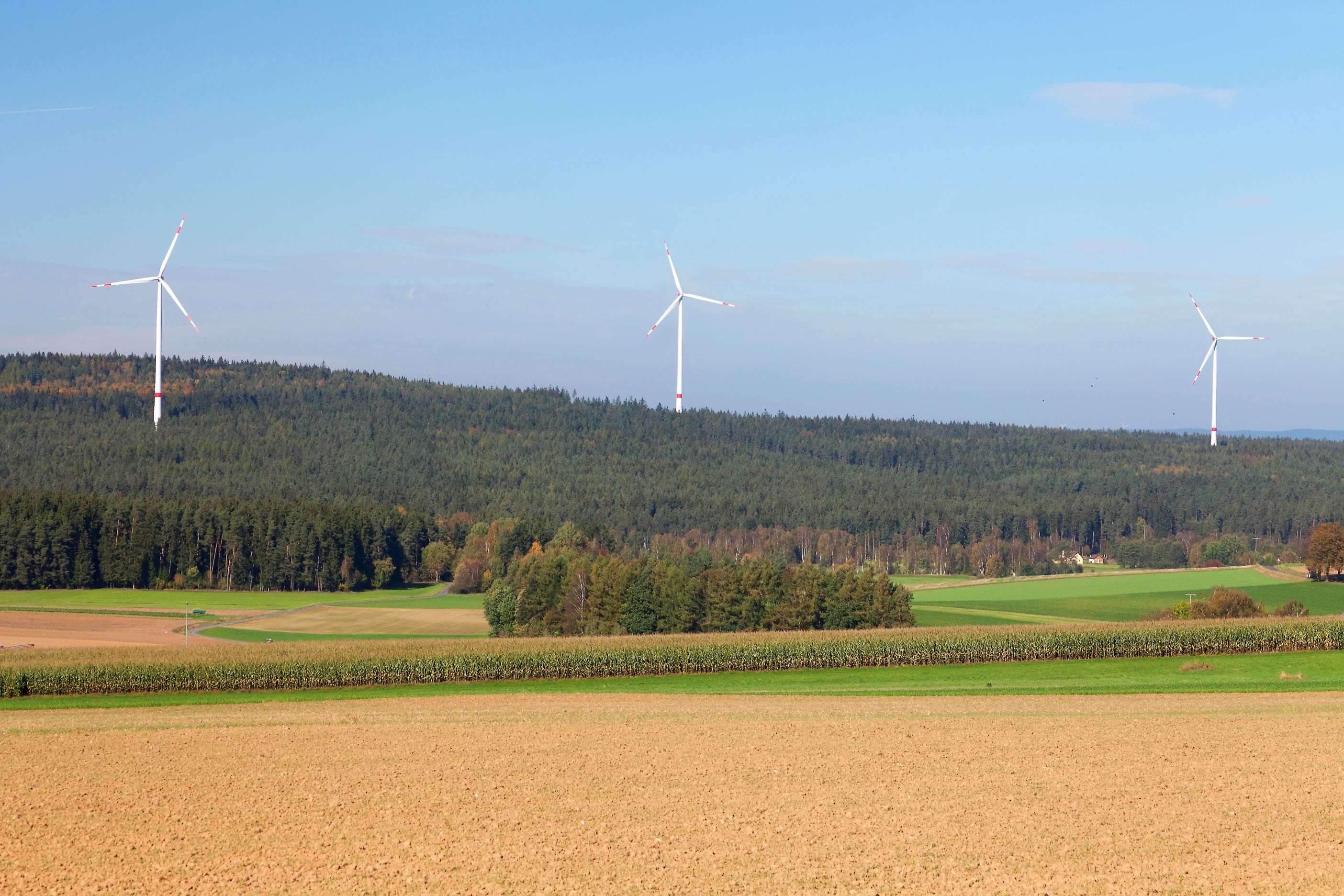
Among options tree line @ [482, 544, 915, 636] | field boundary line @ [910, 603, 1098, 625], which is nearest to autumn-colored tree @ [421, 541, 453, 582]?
tree line @ [482, 544, 915, 636]

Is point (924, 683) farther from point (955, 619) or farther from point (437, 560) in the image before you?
point (437, 560)

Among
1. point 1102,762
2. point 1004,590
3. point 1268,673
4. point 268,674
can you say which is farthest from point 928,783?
point 1004,590

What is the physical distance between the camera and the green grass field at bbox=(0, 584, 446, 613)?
116 m

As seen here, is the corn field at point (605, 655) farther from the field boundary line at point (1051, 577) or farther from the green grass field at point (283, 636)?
the field boundary line at point (1051, 577)

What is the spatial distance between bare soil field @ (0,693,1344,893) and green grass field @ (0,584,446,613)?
8357 cm

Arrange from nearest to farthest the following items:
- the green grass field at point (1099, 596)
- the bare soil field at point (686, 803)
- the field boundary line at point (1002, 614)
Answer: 1. the bare soil field at point (686, 803)
2. the field boundary line at point (1002, 614)
3. the green grass field at point (1099, 596)

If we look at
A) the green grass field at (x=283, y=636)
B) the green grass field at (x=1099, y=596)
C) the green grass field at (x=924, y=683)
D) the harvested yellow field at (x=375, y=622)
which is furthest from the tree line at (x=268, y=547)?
the green grass field at (x=924, y=683)

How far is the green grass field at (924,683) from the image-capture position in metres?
44.8

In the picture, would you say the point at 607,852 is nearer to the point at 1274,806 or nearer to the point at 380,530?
the point at 1274,806

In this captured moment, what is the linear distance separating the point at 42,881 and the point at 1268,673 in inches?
1821

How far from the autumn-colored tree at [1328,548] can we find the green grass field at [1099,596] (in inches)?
89.7

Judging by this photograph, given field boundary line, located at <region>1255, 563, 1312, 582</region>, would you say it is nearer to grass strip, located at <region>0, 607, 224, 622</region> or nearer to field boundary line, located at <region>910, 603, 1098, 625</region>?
field boundary line, located at <region>910, 603, 1098, 625</region>

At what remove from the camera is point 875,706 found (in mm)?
39688

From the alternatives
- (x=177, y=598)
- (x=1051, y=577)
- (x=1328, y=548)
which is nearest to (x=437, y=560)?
(x=177, y=598)
